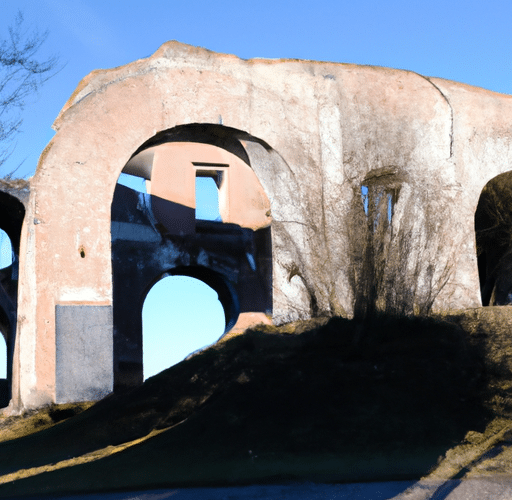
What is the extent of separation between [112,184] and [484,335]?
4.62 meters

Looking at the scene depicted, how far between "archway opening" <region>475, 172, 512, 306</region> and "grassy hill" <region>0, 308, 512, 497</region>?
307cm

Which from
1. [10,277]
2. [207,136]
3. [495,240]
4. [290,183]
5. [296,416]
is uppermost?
[207,136]

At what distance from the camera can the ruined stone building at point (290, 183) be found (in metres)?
7.82

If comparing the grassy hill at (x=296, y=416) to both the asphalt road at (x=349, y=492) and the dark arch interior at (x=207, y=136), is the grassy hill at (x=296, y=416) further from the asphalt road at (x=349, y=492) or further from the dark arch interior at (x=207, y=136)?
the dark arch interior at (x=207, y=136)

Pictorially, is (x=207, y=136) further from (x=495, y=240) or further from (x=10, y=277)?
(x=10, y=277)

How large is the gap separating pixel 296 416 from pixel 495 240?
24.9 ft

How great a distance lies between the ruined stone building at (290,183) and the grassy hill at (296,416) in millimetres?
574

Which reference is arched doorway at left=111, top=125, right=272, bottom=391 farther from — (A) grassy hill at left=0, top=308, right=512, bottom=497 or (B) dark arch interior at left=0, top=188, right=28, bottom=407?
(A) grassy hill at left=0, top=308, right=512, bottom=497

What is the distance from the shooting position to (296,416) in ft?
19.3

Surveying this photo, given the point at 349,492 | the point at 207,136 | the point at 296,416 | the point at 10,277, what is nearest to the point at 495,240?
the point at 207,136

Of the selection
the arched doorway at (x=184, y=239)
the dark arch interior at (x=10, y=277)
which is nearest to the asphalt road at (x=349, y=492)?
the dark arch interior at (x=10, y=277)

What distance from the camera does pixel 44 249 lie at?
7832mm

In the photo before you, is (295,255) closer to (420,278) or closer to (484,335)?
(420,278)

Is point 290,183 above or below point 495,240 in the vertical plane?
above
